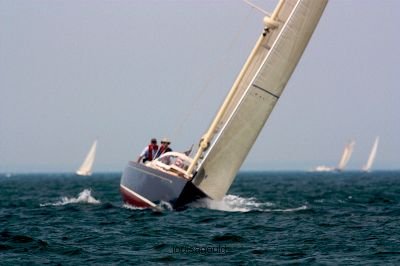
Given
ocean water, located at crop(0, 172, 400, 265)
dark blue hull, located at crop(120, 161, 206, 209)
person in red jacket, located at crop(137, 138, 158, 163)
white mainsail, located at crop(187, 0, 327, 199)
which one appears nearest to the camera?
ocean water, located at crop(0, 172, 400, 265)

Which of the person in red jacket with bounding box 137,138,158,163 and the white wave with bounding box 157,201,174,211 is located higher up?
the person in red jacket with bounding box 137,138,158,163

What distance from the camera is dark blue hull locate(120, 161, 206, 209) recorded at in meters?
26.8

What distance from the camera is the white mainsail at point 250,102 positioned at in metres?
27.3

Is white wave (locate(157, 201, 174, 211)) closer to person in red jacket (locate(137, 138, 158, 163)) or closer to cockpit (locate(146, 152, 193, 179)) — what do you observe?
cockpit (locate(146, 152, 193, 179))

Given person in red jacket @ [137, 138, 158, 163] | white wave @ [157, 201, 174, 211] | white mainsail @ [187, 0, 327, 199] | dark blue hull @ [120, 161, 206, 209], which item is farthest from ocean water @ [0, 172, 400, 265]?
person in red jacket @ [137, 138, 158, 163]

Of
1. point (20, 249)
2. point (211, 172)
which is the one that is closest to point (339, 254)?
point (20, 249)

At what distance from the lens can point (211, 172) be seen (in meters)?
27.2

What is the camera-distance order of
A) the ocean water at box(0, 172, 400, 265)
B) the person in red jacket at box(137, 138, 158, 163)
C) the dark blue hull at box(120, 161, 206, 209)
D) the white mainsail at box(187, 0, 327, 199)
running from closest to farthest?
the ocean water at box(0, 172, 400, 265) < the dark blue hull at box(120, 161, 206, 209) < the white mainsail at box(187, 0, 327, 199) < the person in red jacket at box(137, 138, 158, 163)

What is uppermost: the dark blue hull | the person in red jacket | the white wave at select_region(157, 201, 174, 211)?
the person in red jacket

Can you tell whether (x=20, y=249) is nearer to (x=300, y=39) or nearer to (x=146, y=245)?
(x=146, y=245)

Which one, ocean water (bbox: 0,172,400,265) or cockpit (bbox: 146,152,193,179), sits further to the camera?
cockpit (bbox: 146,152,193,179)

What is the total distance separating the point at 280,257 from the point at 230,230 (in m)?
4.55

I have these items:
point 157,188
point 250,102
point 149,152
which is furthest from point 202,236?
point 149,152

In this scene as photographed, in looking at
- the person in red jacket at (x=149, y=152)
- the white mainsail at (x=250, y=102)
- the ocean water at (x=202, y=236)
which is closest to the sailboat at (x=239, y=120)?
the white mainsail at (x=250, y=102)
